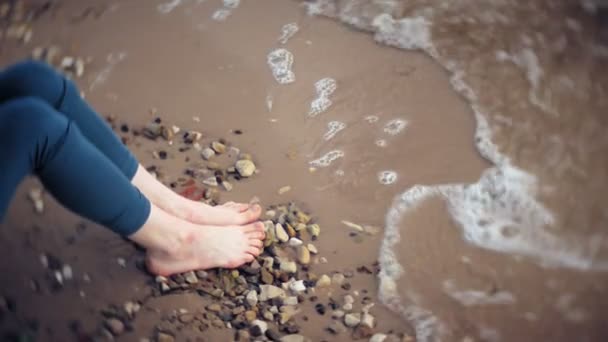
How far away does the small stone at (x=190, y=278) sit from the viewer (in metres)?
1.75

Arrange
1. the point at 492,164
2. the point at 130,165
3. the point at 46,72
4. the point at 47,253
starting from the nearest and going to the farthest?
the point at 46,72 < the point at 130,165 < the point at 47,253 < the point at 492,164

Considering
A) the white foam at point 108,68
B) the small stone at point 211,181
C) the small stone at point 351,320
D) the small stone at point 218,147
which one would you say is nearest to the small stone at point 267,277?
the small stone at point 351,320

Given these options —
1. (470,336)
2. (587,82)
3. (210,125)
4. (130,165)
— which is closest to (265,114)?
(210,125)

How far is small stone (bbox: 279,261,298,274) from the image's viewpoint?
5.86 ft

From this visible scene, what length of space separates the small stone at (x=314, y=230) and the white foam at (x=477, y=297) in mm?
372

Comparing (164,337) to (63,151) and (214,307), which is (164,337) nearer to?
(214,307)

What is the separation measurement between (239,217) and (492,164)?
2.70 feet

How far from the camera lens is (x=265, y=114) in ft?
7.18

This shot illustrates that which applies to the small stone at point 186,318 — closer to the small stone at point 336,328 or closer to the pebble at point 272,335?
the pebble at point 272,335

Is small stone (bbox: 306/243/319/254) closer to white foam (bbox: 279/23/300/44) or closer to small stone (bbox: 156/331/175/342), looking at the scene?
small stone (bbox: 156/331/175/342)

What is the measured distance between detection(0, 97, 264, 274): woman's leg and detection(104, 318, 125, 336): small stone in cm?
16

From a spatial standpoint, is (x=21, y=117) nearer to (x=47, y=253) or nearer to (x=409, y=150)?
(x=47, y=253)

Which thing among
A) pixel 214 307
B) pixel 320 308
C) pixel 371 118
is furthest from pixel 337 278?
pixel 371 118

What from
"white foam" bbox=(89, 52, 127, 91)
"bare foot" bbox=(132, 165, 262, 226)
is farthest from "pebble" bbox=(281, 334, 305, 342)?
"white foam" bbox=(89, 52, 127, 91)
